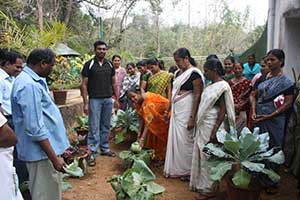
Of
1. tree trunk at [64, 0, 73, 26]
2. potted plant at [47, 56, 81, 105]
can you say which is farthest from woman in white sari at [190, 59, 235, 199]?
tree trunk at [64, 0, 73, 26]

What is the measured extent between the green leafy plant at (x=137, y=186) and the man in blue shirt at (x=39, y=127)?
0.81m

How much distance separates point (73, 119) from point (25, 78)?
5204 mm

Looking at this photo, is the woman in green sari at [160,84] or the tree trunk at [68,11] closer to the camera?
the woman in green sari at [160,84]

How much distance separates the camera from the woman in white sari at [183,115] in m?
4.15

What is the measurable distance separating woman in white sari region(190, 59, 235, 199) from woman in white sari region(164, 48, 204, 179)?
1.15 ft

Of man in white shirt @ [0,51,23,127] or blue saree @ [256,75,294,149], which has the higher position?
man in white shirt @ [0,51,23,127]

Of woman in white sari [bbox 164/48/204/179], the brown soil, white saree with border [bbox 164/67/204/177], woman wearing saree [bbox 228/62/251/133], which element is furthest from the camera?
woman wearing saree [bbox 228/62/251/133]

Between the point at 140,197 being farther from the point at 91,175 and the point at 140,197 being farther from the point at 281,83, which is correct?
the point at 281,83

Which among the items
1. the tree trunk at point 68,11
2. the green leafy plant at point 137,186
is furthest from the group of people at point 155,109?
the tree trunk at point 68,11

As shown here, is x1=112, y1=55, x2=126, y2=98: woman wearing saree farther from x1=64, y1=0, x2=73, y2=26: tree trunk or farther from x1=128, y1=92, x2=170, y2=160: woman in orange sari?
x1=64, y1=0, x2=73, y2=26: tree trunk

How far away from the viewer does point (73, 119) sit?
24.5 feet

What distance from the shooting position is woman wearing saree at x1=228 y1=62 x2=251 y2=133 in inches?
174

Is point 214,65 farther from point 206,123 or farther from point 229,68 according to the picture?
point 229,68

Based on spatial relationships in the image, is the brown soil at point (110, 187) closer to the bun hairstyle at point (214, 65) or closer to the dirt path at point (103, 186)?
the dirt path at point (103, 186)
